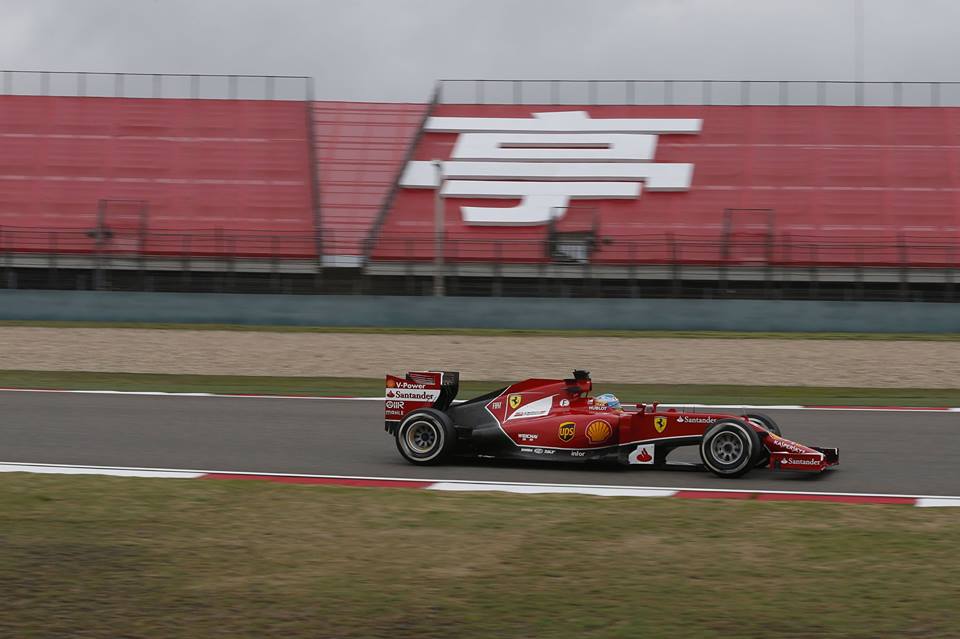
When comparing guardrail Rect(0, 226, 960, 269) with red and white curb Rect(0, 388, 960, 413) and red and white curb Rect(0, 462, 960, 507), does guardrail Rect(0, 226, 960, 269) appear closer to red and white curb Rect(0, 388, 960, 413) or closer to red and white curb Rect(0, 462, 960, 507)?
red and white curb Rect(0, 388, 960, 413)

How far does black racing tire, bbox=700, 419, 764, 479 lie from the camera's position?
8524 millimetres

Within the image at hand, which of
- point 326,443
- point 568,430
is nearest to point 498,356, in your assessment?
point 326,443

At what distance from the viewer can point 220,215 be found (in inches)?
1244

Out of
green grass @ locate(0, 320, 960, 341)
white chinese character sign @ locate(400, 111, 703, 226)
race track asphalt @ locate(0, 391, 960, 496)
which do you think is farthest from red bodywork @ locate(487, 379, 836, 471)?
white chinese character sign @ locate(400, 111, 703, 226)

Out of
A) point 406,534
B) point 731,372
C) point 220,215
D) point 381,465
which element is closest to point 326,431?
point 381,465

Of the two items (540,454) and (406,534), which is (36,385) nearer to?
(540,454)

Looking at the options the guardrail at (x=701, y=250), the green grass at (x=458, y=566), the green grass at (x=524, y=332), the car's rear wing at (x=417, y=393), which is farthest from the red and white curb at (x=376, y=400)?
the guardrail at (x=701, y=250)

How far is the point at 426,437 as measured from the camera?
30.8ft

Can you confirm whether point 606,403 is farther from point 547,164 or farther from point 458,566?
point 547,164

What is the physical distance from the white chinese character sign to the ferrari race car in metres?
21.0

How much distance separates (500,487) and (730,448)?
6.03 feet

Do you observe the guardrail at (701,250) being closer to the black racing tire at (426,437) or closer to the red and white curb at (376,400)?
the red and white curb at (376,400)

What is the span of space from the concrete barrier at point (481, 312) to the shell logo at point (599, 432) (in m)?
16.1

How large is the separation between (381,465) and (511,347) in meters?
11.3
